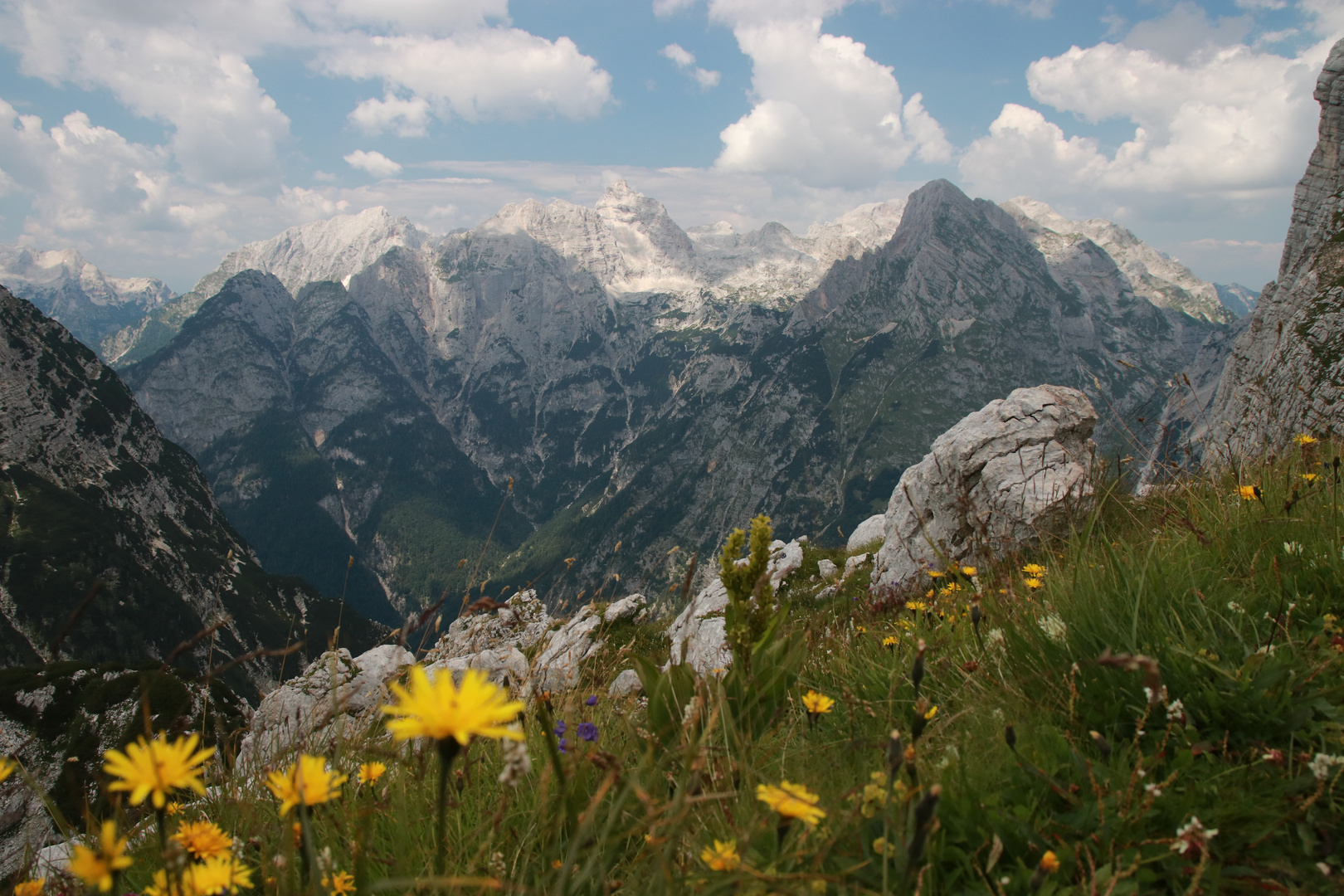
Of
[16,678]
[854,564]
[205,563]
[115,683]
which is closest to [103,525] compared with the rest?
[205,563]

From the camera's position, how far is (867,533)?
26.0m

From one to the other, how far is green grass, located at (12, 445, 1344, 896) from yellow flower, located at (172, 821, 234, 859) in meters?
0.24

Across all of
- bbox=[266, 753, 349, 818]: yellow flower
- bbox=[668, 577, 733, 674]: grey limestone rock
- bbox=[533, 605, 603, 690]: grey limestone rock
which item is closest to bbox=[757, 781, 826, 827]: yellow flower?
bbox=[266, 753, 349, 818]: yellow flower

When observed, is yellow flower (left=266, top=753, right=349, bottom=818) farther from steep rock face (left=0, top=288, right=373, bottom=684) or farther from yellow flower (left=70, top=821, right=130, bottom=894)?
steep rock face (left=0, top=288, right=373, bottom=684)

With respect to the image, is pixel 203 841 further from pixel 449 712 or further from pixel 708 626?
pixel 708 626

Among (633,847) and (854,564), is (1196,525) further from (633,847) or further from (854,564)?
(854,564)

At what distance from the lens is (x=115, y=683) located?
27406 mm

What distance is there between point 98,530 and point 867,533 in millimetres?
142909

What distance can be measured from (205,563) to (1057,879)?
16057cm

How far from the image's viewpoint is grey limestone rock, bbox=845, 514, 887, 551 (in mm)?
24117

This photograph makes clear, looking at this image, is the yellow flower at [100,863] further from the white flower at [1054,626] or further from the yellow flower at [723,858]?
the white flower at [1054,626]

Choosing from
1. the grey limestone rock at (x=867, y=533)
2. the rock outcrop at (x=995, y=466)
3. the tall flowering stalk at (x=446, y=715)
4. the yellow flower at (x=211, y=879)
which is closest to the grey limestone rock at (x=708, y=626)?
the rock outcrop at (x=995, y=466)

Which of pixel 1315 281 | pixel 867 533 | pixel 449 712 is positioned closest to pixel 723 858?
pixel 449 712

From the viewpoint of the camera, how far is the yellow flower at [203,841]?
2260mm
